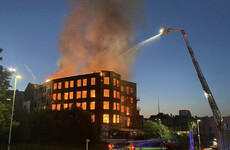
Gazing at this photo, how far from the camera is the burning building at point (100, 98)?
175 feet

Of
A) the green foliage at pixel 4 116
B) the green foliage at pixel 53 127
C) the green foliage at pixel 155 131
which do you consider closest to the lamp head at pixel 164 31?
the green foliage at pixel 4 116

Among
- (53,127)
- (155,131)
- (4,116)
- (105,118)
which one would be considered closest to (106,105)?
(105,118)

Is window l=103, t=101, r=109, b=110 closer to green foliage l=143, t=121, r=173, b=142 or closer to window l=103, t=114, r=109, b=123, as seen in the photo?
window l=103, t=114, r=109, b=123

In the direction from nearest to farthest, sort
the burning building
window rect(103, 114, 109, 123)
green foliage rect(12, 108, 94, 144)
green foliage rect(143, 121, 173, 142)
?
green foliage rect(12, 108, 94, 144), green foliage rect(143, 121, 173, 142), window rect(103, 114, 109, 123), the burning building

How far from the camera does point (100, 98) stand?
176ft

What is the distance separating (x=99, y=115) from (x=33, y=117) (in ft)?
66.1

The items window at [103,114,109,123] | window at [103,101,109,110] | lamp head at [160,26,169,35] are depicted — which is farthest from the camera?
window at [103,101,109,110]

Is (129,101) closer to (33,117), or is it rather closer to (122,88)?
(122,88)

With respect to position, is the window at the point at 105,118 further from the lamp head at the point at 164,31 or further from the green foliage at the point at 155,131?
the lamp head at the point at 164,31

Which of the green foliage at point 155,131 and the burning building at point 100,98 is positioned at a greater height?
the burning building at point 100,98

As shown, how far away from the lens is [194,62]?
21625mm

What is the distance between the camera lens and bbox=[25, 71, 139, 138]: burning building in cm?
5345

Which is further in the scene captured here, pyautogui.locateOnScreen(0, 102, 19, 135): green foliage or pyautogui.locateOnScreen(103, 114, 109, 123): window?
pyautogui.locateOnScreen(103, 114, 109, 123): window

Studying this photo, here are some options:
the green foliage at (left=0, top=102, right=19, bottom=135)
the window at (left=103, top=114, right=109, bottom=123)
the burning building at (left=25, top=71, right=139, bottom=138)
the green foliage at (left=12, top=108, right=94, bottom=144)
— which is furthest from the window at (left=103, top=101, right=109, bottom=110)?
the green foliage at (left=0, top=102, right=19, bottom=135)
